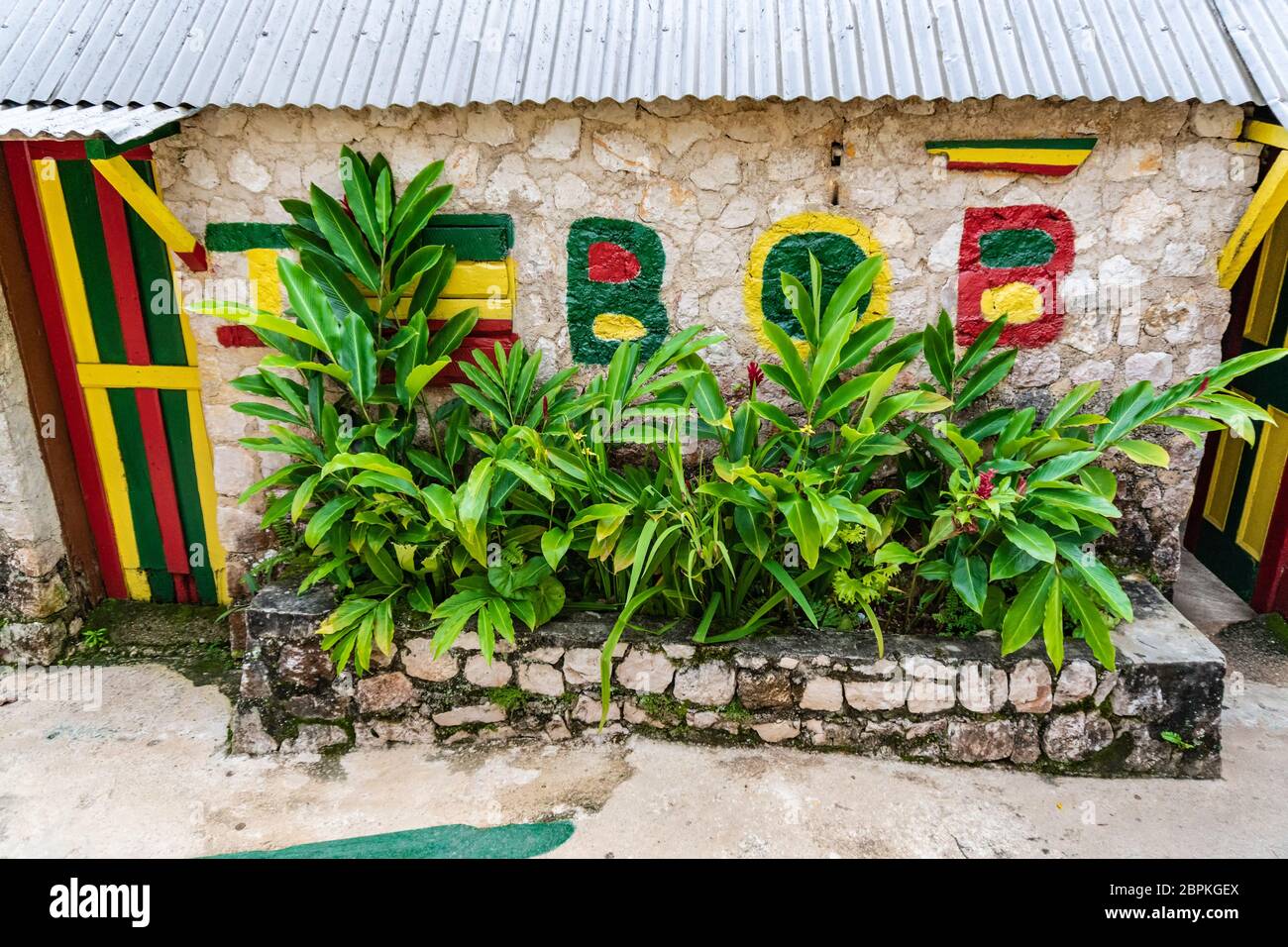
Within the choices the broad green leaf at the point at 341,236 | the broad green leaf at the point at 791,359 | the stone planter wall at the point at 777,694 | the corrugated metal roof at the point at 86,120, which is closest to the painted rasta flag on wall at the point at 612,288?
the broad green leaf at the point at 791,359

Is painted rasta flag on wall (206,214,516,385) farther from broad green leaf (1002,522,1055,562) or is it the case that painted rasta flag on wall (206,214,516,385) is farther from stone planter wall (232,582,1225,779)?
broad green leaf (1002,522,1055,562)

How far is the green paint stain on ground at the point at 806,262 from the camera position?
3.49 metres

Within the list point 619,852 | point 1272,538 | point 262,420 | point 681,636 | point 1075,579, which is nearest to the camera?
point 619,852

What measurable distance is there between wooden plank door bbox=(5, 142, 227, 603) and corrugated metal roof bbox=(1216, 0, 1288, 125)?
3.95 m

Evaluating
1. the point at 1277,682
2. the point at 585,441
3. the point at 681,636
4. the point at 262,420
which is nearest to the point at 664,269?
the point at 585,441

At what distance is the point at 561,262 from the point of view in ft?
11.7

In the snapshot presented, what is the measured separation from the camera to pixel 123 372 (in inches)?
158

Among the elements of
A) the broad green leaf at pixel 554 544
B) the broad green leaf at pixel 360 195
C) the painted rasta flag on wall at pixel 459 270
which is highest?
the broad green leaf at pixel 360 195

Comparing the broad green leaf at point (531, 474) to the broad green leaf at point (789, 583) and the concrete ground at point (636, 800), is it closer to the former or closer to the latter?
the broad green leaf at point (789, 583)

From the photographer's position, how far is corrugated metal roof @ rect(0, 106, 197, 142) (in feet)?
9.59

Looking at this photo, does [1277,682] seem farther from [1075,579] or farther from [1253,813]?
[1075,579]

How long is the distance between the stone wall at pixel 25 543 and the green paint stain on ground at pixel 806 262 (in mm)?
3052

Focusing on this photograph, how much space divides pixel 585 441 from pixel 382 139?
135 centimetres

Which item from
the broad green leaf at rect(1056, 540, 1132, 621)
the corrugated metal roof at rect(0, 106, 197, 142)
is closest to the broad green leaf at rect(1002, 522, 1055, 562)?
the broad green leaf at rect(1056, 540, 1132, 621)
